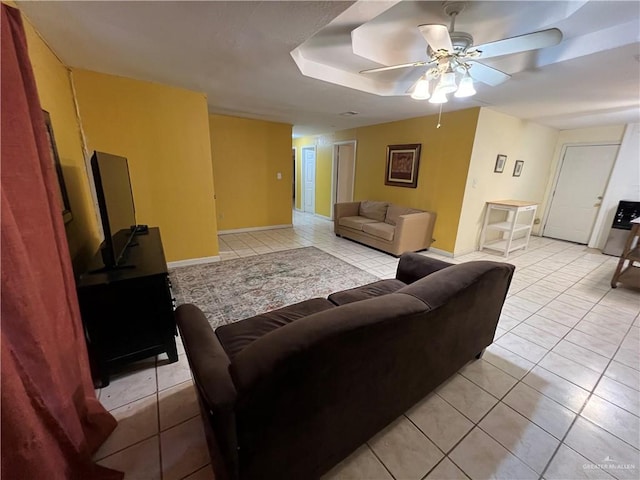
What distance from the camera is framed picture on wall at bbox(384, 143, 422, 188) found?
4.43m

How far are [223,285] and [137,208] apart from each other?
1437 mm

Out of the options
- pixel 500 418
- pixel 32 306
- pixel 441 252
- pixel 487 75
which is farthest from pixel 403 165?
pixel 32 306

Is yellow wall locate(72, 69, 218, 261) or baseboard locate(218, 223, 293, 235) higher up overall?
yellow wall locate(72, 69, 218, 261)

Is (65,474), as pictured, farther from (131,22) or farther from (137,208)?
(137,208)

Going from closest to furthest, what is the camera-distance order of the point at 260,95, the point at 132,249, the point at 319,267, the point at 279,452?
the point at 279,452 → the point at 132,249 → the point at 260,95 → the point at 319,267

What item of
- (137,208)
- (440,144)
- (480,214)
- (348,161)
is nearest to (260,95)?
(137,208)

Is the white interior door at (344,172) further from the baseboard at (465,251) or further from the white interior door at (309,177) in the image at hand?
the baseboard at (465,251)

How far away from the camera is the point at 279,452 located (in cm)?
88

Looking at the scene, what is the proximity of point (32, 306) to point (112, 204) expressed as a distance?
3.20ft

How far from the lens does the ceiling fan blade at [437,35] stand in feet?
5.17

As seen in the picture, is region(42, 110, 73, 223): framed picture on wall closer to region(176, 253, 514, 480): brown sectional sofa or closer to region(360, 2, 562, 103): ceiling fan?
region(176, 253, 514, 480): brown sectional sofa

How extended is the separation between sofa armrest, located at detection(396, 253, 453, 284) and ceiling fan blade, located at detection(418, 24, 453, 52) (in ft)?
4.82

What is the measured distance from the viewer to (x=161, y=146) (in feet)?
10.0

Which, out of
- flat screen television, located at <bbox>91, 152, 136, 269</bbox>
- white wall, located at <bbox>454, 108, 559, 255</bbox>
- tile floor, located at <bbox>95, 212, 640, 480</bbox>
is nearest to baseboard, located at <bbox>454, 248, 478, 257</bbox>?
white wall, located at <bbox>454, 108, 559, 255</bbox>
